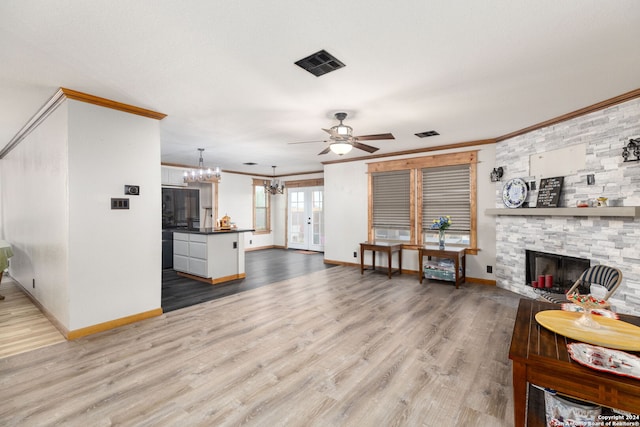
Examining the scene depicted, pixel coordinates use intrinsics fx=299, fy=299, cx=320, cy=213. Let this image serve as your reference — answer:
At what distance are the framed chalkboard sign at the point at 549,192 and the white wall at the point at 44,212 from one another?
6018 millimetres

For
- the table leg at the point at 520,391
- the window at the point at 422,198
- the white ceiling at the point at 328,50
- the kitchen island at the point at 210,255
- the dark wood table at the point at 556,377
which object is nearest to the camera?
the dark wood table at the point at 556,377

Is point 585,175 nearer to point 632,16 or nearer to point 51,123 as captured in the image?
point 632,16

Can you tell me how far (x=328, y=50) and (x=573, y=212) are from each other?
3.68 meters

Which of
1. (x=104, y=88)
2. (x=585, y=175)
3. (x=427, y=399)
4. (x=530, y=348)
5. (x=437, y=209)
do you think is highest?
(x=104, y=88)

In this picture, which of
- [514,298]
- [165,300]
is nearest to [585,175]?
[514,298]

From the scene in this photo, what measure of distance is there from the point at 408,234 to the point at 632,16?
189 inches

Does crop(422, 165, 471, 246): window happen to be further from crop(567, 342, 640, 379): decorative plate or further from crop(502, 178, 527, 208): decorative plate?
crop(567, 342, 640, 379): decorative plate

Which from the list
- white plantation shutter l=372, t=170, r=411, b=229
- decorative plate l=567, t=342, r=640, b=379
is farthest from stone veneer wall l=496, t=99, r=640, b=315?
decorative plate l=567, t=342, r=640, b=379

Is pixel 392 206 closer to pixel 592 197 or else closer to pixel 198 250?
pixel 592 197

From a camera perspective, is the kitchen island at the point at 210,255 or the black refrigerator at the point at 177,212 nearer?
the kitchen island at the point at 210,255

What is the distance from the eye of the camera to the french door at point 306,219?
9.59 m

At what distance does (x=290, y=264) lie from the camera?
737cm

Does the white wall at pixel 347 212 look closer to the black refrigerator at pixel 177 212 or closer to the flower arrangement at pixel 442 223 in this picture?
the flower arrangement at pixel 442 223

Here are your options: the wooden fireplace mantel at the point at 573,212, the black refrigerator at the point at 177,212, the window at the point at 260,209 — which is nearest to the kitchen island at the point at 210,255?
the black refrigerator at the point at 177,212
